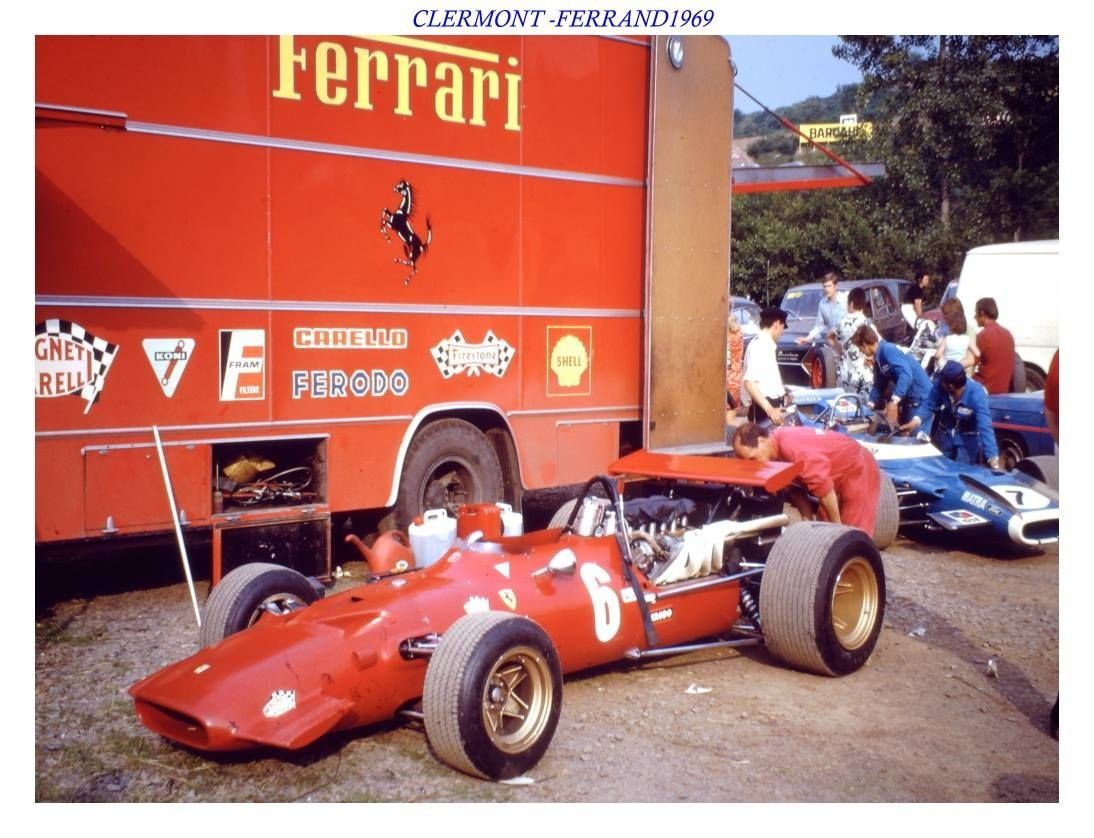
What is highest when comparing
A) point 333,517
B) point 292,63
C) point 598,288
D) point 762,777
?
point 292,63

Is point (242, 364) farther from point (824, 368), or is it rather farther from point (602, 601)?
point (824, 368)

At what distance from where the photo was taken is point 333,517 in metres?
7.75

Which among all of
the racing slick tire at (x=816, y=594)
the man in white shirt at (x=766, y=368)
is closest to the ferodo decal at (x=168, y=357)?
the racing slick tire at (x=816, y=594)

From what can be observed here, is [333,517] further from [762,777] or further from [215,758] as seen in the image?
[762,777]

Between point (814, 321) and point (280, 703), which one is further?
point (814, 321)

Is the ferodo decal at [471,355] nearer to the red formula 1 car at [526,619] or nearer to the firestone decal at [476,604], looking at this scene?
the red formula 1 car at [526,619]

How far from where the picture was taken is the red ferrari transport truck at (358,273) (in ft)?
19.5

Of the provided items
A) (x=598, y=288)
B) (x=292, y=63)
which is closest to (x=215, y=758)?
(x=292, y=63)

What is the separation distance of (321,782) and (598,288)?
4.78m

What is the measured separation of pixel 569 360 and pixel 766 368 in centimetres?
198

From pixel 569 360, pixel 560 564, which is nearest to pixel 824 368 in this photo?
pixel 569 360

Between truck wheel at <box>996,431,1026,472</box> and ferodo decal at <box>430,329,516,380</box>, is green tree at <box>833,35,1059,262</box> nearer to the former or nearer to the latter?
truck wheel at <box>996,431,1026,472</box>

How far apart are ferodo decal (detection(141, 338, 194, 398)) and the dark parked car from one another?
10483mm

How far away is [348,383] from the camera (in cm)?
688
